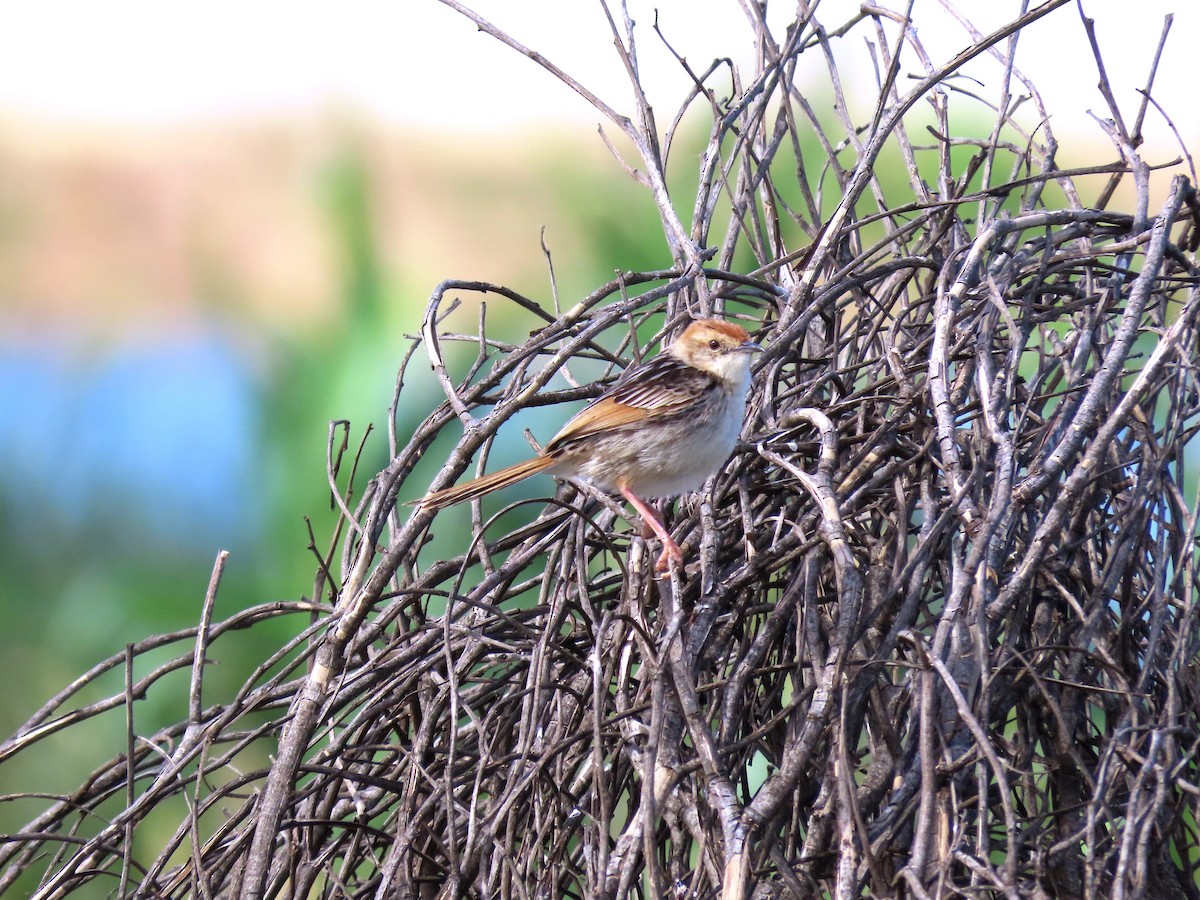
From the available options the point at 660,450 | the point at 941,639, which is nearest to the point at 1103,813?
the point at 941,639

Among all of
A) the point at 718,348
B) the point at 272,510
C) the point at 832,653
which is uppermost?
the point at 718,348

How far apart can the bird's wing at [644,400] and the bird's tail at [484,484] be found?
79 mm

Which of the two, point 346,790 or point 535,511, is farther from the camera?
point 535,511

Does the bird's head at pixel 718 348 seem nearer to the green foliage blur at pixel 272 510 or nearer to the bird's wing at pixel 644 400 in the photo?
the bird's wing at pixel 644 400

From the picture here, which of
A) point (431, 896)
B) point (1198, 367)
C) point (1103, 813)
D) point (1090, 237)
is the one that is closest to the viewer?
point (1103, 813)

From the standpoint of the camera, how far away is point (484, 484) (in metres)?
2.88

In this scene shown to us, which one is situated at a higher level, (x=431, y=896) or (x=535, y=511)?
(x=431, y=896)

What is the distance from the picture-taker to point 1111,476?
2074 millimetres

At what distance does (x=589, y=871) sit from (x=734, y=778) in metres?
0.27

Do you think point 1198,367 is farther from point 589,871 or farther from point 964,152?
point 964,152

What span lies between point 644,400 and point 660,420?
0.09 meters

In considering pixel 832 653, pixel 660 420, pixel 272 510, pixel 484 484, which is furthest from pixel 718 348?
pixel 272 510

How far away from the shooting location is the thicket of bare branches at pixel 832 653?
65.5 inches

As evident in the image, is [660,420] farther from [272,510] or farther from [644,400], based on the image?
[272,510]
